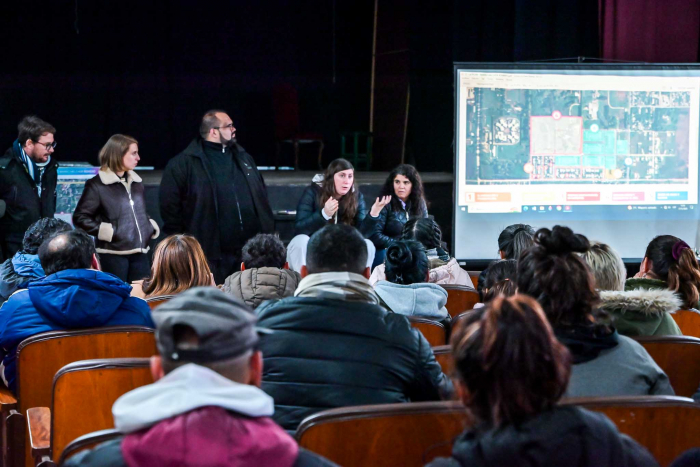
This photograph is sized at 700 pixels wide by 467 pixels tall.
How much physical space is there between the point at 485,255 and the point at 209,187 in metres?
1.96

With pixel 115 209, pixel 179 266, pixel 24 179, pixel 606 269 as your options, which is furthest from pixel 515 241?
pixel 24 179

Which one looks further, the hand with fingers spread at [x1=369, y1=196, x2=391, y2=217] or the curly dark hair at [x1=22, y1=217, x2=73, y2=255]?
the hand with fingers spread at [x1=369, y1=196, x2=391, y2=217]

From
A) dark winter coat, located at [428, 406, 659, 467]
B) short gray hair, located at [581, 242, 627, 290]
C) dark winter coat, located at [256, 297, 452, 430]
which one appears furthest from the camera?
short gray hair, located at [581, 242, 627, 290]

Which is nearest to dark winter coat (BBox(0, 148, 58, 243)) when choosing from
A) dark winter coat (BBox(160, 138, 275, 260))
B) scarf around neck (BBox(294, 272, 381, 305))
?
dark winter coat (BBox(160, 138, 275, 260))

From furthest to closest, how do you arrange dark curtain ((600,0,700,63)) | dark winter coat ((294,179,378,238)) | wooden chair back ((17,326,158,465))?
dark curtain ((600,0,700,63))
dark winter coat ((294,179,378,238))
wooden chair back ((17,326,158,465))

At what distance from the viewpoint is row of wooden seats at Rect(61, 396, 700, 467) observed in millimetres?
1535

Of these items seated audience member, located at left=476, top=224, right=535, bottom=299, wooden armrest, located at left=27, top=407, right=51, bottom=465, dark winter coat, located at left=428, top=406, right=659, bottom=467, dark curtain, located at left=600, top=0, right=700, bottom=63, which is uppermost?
dark curtain, located at left=600, top=0, right=700, bottom=63

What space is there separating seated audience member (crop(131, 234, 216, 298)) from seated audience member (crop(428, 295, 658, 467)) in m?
1.87

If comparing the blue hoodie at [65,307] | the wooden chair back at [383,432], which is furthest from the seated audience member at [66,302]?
the wooden chair back at [383,432]

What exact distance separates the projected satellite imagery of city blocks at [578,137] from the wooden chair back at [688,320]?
8.20 ft

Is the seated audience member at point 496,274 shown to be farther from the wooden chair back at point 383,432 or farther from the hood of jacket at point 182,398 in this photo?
the hood of jacket at point 182,398

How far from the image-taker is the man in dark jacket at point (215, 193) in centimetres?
464

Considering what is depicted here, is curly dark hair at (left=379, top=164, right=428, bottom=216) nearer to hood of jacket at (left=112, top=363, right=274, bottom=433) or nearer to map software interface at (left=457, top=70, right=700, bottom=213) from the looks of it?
map software interface at (left=457, top=70, right=700, bottom=213)

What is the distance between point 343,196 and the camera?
503 centimetres
